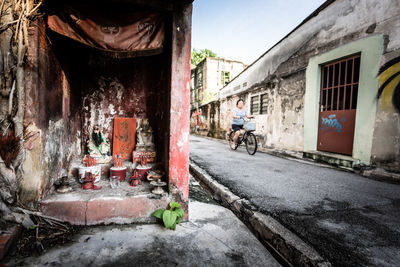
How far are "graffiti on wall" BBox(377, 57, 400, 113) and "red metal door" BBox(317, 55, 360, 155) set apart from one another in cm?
71

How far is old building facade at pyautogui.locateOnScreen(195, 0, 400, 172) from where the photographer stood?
436cm

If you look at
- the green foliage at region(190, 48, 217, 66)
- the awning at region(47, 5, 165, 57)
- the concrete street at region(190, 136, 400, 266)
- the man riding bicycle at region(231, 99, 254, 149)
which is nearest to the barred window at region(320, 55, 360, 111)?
the concrete street at region(190, 136, 400, 266)

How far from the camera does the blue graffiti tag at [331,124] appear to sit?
5.52 m

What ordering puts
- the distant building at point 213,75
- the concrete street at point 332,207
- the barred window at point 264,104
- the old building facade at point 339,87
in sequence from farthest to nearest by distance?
the distant building at point 213,75 → the barred window at point 264,104 → the old building facade at point 339,87 → the concrete street at point 332,207

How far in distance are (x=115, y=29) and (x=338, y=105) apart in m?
6.13

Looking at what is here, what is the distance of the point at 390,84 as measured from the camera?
169 inches

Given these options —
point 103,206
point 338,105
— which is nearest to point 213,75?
point 338,105

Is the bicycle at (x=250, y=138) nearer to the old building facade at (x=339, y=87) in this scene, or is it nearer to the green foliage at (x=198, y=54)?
the old building facade at (x=339, y=87)

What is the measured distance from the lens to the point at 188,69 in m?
2.42

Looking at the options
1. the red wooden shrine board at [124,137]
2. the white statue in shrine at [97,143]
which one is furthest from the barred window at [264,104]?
the white statue in shrine at [97,143]

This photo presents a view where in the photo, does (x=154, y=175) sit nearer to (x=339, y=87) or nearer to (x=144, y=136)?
(x=144, y=136)

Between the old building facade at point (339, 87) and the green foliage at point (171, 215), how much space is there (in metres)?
4.90

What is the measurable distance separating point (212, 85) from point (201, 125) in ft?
21.0

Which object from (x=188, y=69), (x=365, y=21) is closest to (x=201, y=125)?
(x=365, y=21)
